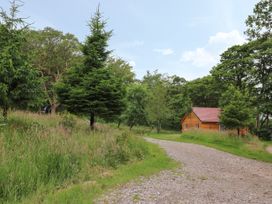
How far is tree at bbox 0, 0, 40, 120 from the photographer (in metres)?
9.30

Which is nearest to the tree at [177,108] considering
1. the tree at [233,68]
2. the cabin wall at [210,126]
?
the cabin wall at [210,126]

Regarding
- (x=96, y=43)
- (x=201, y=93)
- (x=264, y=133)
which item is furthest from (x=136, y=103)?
(x=96, y=43)

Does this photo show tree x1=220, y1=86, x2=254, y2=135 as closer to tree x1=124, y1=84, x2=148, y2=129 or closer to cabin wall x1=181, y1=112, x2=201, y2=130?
tree x1=124, y1=84, x2=148, y2=129

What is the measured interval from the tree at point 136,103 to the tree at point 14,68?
27640mm

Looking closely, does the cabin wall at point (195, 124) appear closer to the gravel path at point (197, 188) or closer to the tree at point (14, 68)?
the gravel path at point (197, 188)

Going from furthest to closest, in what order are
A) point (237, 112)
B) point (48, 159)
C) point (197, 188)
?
1. point (237, 112)
2. point (197, 188)
3. point (48, 159)

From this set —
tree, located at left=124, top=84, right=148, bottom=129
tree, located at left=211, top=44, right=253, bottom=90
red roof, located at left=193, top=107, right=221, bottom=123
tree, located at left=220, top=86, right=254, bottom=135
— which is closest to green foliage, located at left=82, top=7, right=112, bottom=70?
tree, located at left=220, top=86, right=254, bottom=135

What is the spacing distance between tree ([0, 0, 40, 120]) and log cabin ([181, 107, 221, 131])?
33.1 m

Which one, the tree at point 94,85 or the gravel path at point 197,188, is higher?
the tree at point 94,85

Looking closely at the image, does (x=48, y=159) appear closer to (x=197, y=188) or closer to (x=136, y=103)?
→ (x=197, y=188)

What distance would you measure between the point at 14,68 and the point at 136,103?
96.9 ft

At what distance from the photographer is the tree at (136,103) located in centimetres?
3812

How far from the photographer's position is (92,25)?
46.4ft

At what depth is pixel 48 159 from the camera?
6.60 meters
